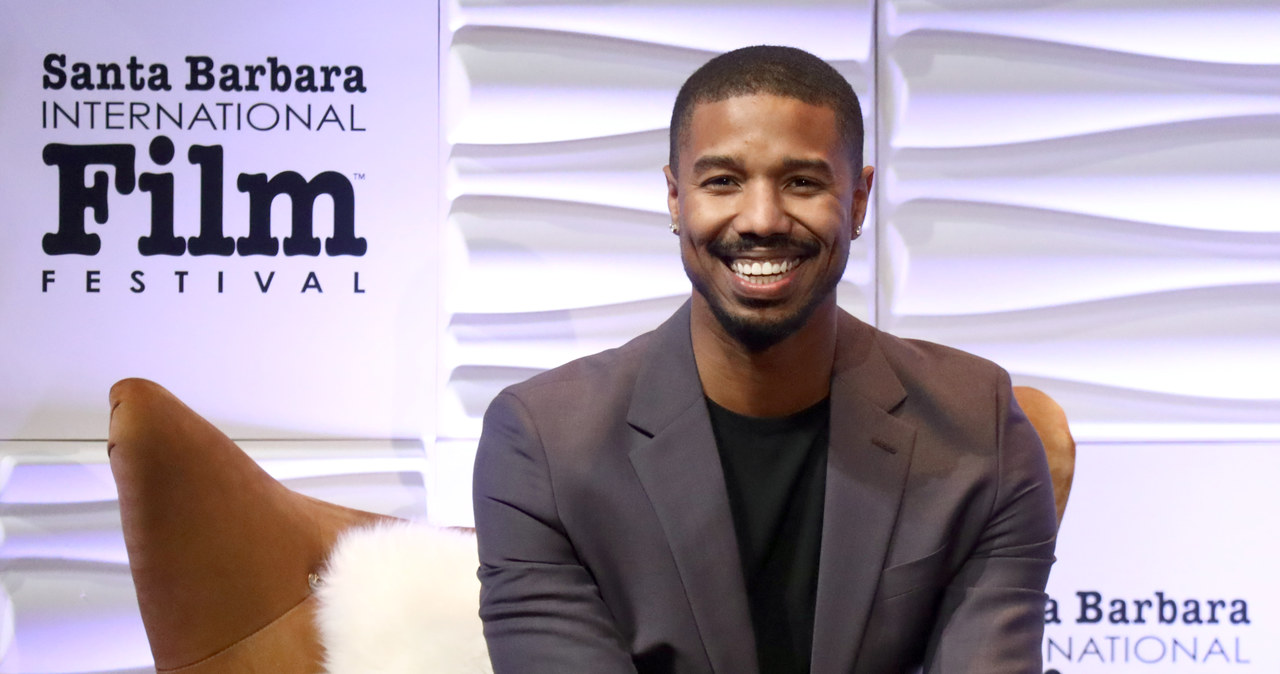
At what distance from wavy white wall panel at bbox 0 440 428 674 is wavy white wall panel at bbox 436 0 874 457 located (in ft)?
0.61

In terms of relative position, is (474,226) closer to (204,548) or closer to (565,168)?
(565,168)

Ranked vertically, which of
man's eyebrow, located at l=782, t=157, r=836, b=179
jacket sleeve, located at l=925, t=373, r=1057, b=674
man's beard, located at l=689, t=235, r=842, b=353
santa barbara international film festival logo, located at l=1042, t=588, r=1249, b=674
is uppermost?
man's eyebrow, located at l=782, t=157, r=836, b=179

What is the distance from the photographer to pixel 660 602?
4.55ft

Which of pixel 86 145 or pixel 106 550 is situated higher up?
pixel 86 145

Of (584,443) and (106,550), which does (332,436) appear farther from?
(584,443)

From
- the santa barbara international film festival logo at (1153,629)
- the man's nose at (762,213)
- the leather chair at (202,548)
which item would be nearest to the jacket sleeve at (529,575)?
the man's nose at (762,213)

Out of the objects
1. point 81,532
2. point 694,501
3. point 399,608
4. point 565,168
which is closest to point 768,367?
point 694,501

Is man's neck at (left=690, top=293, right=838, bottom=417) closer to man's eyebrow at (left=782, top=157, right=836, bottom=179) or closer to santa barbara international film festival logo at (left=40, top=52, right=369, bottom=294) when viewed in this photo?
man's eyebrow at (left=782, top=157, right=836, bottom=179)

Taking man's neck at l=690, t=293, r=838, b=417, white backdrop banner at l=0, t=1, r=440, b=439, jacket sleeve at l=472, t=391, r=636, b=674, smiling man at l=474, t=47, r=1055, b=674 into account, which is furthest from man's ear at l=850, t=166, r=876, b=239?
white backdrop banner at l=0, t=1, r=440, b=439

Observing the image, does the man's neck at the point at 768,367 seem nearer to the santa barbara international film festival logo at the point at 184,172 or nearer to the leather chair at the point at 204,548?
the leather chair at the point at 204,548

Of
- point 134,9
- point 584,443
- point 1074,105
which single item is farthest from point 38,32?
point 1074,105

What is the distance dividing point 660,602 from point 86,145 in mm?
1729

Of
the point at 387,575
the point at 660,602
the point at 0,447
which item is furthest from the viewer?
the point at 0,447

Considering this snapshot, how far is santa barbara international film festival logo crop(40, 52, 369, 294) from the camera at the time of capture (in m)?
2.40
